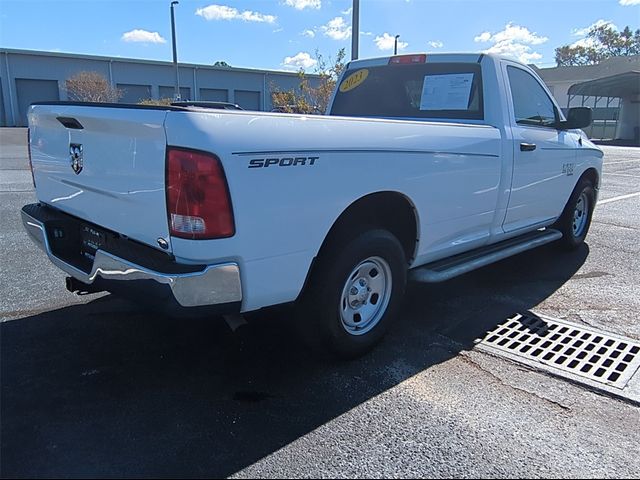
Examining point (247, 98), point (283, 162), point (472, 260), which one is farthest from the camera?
point (247, 98)

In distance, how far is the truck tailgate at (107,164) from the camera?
2.54 m

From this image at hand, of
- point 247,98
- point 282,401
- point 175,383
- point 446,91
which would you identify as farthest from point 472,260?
point 247,98

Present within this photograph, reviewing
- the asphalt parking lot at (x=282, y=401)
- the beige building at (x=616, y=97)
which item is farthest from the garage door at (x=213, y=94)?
the asphalt parking lot at (x=282, y=401)

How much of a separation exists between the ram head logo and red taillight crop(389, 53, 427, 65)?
3.11m

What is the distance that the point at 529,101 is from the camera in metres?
5.00

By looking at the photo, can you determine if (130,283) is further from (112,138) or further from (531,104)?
(531,104)

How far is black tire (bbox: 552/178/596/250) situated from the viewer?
5.90 meters

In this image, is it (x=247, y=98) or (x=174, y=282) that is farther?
A: (x=247, y=98)

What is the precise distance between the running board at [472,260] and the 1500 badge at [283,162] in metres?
1.49

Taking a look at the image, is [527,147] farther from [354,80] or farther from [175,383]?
[175,383]

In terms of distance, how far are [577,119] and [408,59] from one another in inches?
74.5

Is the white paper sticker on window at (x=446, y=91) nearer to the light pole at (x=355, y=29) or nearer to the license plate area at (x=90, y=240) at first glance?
the license plate area at (x=90, y=240)

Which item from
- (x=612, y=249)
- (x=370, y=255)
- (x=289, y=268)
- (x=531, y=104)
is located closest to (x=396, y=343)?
(x=370, y=255)

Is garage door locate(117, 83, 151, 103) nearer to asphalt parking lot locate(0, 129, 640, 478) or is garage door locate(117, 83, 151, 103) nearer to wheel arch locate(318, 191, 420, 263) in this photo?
asphalt parking lot locate(0, 129, 640, 478)
